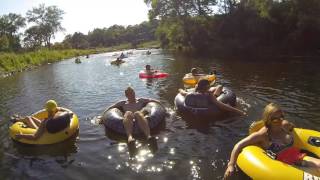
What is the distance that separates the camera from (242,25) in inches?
1580

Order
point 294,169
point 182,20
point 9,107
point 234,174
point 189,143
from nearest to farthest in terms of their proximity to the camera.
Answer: point 294,169
point 234,174
point 189,143
point 9,107
point 182,20

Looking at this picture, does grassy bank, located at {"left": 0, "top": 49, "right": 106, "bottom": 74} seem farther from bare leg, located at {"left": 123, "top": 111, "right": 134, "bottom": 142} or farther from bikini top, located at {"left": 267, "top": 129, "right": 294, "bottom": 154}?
bikini top, located at {"left": 267, "top": 129, "right": 294, "bottom": 154}

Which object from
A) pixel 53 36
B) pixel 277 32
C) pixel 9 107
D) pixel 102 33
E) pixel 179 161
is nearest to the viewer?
pixel 179 161

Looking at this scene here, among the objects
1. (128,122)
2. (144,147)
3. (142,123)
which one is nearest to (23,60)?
(128,122)

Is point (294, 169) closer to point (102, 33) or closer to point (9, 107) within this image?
point (9, 107)

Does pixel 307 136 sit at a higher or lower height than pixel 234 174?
higher

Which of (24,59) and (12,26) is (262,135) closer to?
(24,59)

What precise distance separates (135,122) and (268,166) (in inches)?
165

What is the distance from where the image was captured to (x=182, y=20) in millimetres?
44125

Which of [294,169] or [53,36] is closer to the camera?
[294,169]

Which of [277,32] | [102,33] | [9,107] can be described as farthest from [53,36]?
[9,107]

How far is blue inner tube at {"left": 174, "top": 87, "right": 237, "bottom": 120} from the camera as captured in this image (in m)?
10.6

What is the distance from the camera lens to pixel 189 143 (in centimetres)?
880

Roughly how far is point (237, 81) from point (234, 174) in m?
11.6
